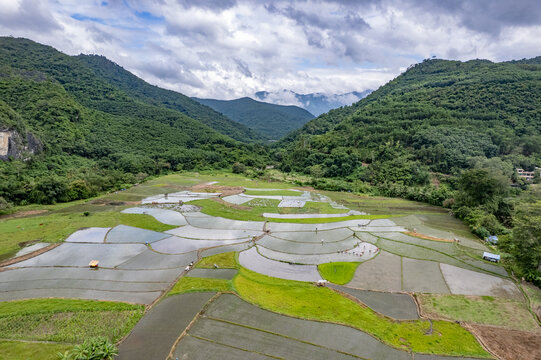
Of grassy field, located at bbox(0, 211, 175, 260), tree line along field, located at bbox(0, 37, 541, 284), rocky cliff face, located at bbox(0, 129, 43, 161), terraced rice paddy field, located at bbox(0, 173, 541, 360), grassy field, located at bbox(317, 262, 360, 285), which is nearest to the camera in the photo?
terraced rice paddy field, located at bbox(0, 173, 541, 360)

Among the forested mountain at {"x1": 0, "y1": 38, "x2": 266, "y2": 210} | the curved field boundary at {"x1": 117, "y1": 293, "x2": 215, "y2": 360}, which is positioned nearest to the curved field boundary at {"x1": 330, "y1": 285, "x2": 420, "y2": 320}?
the curved field boundary at {"x1": 117, "y1": 293, "x2": 215, "y2": 360}

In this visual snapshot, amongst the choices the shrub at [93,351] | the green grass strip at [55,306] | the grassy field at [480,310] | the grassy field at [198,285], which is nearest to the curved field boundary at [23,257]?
the green grass strip at [55,306]

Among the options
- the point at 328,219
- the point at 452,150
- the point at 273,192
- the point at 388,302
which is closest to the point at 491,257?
the point at 388,302

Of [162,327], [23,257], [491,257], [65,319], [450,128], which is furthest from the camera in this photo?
[450,128]

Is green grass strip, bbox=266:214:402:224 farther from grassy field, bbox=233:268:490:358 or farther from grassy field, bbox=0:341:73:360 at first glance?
grassy field, bbox=0:341:73:360

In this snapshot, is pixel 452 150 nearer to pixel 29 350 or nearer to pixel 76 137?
pixel 29 350

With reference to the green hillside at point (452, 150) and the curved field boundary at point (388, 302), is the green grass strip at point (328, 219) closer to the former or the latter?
the green hillside at point (452, 150)

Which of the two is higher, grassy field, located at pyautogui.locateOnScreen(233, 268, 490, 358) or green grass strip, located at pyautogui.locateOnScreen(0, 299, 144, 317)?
grassy field, located at pyautogui.locateOnScreen(233, 268, 490, 358)
